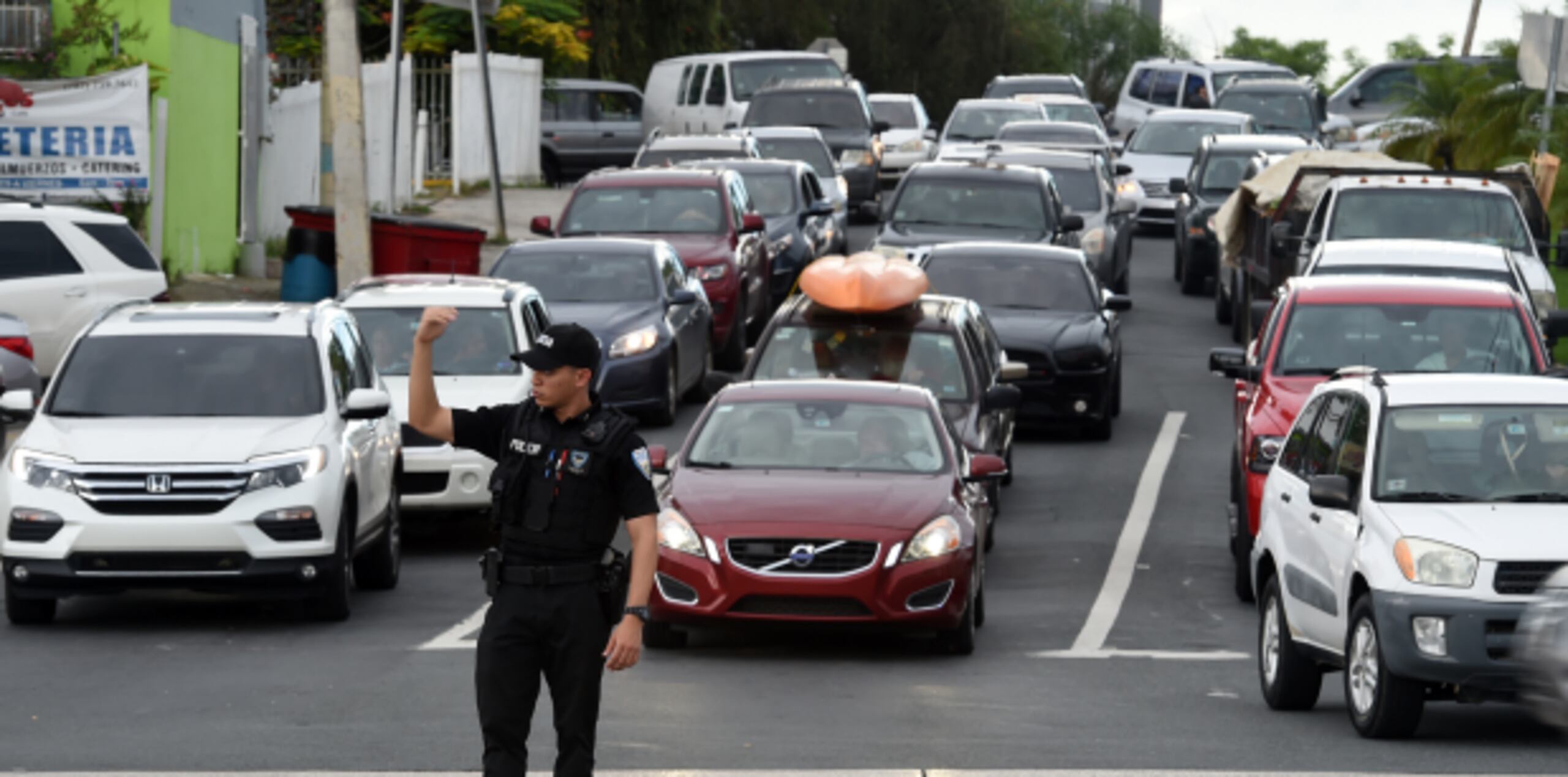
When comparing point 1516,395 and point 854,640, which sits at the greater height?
point 1516,395

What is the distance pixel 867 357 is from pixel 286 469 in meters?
5.02

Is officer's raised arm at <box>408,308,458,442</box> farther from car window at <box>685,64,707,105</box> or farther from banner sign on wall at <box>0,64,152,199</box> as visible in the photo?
car window at <box>685,64,707,105</box>

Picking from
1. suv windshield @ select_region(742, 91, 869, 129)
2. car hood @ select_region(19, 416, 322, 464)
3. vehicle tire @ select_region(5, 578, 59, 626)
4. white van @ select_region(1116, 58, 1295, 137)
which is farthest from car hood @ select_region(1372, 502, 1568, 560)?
white van @ select_region(1116, 58, 1295, 137)

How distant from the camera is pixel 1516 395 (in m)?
10.9

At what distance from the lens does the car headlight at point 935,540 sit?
12.6 meters

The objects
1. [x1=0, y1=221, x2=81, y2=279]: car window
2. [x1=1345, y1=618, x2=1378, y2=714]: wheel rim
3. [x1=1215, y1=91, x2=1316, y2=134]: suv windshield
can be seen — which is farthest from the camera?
[x1=1215, y1=91, x2=1316, y2=134]: suv windshield

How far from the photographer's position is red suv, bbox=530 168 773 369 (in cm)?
2447

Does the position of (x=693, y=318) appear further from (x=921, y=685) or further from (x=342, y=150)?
(x=921, y=685)

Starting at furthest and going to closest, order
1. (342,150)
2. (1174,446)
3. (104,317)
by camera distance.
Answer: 1. (342,150)
2. (1174,446)
3. (104,317)

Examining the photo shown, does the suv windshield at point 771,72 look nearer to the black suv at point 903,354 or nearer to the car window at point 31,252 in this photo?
the car window at point 31,252

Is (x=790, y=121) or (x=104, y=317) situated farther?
(x=790, y=121)

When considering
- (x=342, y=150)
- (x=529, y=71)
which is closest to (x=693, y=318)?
(x=342, y=150)

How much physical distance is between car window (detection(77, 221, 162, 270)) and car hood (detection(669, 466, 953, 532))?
961 cm

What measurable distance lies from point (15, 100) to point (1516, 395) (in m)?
17.4
